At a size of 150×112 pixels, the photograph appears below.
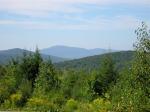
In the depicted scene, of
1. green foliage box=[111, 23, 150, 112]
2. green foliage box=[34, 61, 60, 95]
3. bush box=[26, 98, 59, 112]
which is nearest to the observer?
green foliage box=[111, 23, 150, 112]

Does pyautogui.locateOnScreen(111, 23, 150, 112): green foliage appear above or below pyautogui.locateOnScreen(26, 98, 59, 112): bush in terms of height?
above

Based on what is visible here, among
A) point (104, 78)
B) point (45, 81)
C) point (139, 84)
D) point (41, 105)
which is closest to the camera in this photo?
point (139, 84)

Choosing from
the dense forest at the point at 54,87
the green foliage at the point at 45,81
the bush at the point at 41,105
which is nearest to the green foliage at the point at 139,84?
the dense forest at the point at 54,87

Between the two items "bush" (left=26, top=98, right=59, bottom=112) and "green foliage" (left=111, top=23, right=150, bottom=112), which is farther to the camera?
"bush" (left=26, top=98, right=59, bottom=112)

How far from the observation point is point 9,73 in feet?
170

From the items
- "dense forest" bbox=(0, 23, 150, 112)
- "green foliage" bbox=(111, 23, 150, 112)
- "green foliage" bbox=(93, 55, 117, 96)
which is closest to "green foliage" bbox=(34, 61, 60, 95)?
"dense forest" bbox=(0, 23, 150, 112)

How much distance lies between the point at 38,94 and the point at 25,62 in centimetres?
762

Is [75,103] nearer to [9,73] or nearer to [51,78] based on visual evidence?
[51,78]

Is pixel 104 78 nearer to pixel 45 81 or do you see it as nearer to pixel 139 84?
pixel 45 81

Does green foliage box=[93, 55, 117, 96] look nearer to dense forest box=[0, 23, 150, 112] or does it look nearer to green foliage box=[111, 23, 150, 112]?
dense forest box=[0, 23, 150, 112]

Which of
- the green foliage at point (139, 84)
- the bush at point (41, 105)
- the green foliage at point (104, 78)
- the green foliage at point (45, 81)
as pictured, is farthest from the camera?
the green foliage at point (104, 78)

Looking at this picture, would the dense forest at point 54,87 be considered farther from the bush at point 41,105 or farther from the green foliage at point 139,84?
the green foliage at point 139,84

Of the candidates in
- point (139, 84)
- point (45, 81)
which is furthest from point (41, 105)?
point (139, 84)

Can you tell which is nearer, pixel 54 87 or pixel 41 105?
pixel 41 105
